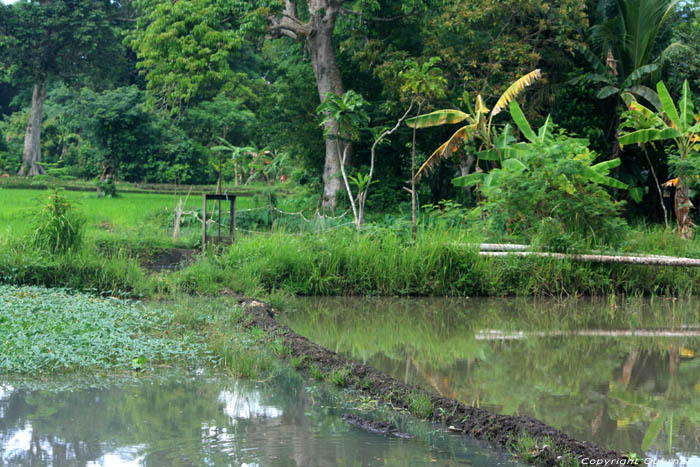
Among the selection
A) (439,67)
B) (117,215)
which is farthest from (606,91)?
(117,215)

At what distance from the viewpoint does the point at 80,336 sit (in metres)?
5.58

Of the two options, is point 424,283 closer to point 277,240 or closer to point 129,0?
point 277,240

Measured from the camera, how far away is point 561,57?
15.8m

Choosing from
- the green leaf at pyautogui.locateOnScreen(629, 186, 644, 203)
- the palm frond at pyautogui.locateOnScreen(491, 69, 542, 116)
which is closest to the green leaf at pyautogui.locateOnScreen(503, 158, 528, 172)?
the palm frond at pyautogui.locateOnScreen(491, 69, 542, 116)

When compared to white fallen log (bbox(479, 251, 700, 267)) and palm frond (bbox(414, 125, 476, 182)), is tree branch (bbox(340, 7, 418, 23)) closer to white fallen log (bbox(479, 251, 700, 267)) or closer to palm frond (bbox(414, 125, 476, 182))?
palm frond (bbox(414, 125, 476, 182))

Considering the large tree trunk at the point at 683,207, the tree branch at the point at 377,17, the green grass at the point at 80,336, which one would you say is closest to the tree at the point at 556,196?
the large tree trunk at the point at 683,207

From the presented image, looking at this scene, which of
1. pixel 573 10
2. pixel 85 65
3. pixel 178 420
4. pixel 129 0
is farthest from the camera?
pixel 129 0

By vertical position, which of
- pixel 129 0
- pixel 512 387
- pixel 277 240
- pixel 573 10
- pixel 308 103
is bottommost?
pixel 512 387

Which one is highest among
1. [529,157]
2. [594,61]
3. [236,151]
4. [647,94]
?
[594,61]

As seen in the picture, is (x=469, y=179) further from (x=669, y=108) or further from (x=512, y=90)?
(x=669, y=108)

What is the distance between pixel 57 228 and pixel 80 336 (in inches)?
135

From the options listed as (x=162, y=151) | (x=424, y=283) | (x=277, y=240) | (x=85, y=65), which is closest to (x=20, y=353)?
(x=277, y=240)

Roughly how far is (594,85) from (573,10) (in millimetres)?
2245

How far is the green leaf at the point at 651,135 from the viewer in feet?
39.4
